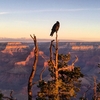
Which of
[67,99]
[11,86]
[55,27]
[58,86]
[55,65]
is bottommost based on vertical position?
[11,86]

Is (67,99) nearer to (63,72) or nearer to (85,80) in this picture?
(63,72)

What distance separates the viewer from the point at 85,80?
187000mm

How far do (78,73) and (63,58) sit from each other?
12.9 feet

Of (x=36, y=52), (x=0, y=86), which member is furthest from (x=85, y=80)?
(x=36, y=52)

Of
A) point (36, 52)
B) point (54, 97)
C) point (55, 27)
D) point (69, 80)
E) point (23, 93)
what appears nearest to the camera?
point (36, 52)

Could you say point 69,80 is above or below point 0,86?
above

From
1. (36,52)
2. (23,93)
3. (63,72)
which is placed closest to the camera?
(36,52)

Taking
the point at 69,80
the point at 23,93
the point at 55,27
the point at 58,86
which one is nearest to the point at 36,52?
the point at 55,27

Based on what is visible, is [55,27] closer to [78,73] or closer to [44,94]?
[44,94]

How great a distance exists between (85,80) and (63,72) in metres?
161

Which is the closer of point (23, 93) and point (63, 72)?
point (63, 72)

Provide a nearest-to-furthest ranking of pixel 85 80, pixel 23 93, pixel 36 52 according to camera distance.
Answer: pixel 36 52, pixel 23 93, pixel 85 80

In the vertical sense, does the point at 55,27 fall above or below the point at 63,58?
above

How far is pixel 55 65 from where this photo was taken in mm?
23406
